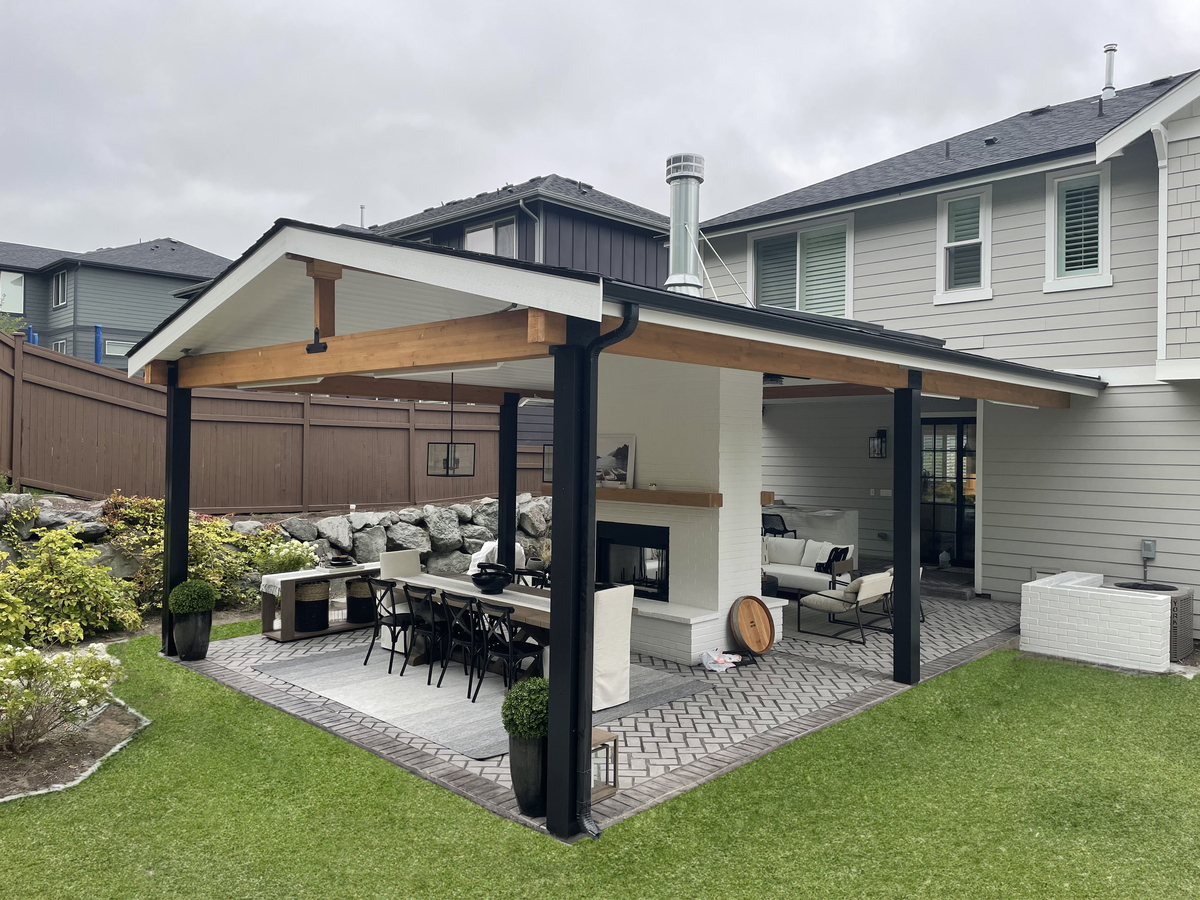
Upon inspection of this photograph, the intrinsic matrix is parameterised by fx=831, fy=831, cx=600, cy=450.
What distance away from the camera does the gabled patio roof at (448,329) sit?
437 cm

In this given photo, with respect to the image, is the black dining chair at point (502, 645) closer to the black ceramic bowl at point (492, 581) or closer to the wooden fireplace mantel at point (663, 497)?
the black ceramic bowl at point (492, 581)

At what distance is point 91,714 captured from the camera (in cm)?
593

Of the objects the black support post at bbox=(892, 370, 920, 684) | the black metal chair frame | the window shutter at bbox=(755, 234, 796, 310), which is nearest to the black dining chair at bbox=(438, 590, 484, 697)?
the black support post at bbox=(892, 370, 920, 684)

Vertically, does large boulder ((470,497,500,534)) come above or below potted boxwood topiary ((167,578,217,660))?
above

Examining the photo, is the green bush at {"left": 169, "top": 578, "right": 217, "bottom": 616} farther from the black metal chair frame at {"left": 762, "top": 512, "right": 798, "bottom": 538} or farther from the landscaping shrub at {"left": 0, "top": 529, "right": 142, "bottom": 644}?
the black metal chair frame at {"left": 762, "top": 512, "right": 798, "bottom": 538}

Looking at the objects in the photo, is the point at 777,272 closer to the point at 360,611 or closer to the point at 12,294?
the point at 360,611

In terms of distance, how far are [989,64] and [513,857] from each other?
130 feet

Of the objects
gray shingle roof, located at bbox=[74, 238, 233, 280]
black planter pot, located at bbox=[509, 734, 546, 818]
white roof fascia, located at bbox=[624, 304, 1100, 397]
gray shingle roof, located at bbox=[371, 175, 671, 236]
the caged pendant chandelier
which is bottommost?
black planter pot, located at bbox=[509, 734, 546, 818]

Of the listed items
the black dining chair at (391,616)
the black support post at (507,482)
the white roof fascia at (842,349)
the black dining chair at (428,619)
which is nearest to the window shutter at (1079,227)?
the white roof fascia at (842,349)

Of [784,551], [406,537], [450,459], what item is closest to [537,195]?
[406,537]

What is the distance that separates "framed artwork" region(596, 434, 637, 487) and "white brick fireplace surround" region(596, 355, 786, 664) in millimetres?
80

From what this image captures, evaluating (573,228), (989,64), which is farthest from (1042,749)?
(989,64)

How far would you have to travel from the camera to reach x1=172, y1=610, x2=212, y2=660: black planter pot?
7457mm

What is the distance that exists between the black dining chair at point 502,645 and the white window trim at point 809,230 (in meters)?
7.45
